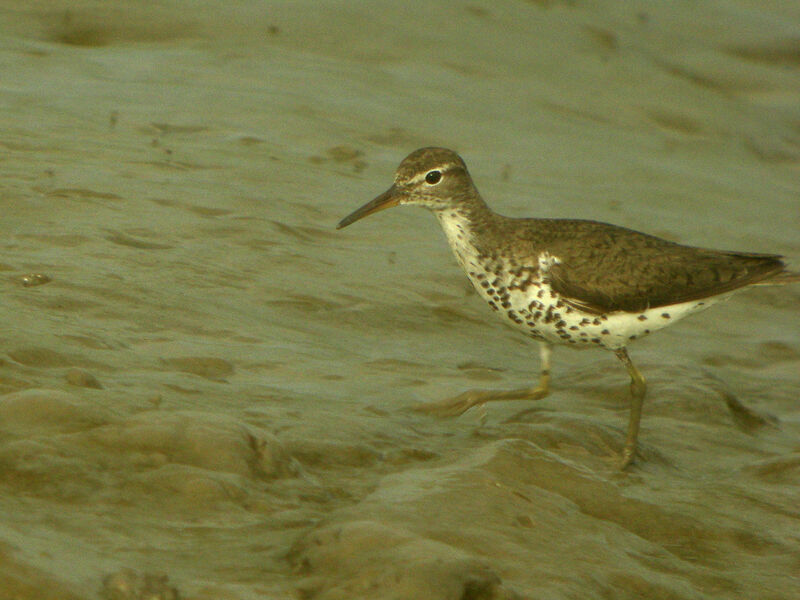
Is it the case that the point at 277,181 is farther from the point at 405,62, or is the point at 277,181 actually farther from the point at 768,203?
the point at 768,203

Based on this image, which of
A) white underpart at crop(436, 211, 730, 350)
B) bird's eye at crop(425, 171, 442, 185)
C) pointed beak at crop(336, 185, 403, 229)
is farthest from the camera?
pointed beak at crop(336, 185, 403, 229)

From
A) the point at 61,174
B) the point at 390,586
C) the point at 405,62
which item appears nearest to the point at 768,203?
the point at 405,62

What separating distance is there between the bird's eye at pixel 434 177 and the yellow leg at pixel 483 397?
1239mm

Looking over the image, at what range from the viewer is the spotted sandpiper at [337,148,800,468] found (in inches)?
273

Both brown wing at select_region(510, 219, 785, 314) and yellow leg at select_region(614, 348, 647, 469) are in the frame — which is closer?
yellow leg at select_region(614, 348, 647, 469)

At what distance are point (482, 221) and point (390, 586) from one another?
3585 mm

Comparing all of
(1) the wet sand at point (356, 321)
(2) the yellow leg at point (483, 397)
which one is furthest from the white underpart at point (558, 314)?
(1) the wet sand at point (356, 321)

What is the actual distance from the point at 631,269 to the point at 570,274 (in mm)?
469

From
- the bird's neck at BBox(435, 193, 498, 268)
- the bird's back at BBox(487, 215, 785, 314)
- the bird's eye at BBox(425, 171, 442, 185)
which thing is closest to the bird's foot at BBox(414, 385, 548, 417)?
the bird's back at BBox(487, 215, 785, 314)

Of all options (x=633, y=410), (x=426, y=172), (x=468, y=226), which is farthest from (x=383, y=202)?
(x=633, y=410)

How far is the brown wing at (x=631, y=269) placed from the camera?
695cm

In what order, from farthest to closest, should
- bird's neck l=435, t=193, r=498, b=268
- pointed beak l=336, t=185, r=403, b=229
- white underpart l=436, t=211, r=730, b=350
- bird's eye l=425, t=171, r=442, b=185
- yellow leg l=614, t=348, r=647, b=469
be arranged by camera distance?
pointed beak l=336, t=185, r=403, b=229
bird's eye l=425, t=171, r=442, b=185
bird's neck l=435, t=193, r=498, b=268
white underpart l=436, t=211, r=730, b=350
yellow leg l=614, t=348, r=647, b=469

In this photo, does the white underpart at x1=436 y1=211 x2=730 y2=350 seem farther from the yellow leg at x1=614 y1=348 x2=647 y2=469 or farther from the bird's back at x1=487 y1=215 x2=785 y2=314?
the yellow leg at x1=614 y1=348 x2=647 y2=469

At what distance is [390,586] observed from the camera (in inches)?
166
